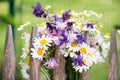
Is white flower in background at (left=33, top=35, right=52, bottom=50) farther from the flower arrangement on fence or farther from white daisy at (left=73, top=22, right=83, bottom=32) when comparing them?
white daisy at (left=73, top=22, right=83, bottom=32)

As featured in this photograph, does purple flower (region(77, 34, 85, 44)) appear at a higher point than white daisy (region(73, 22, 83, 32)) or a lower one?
lower

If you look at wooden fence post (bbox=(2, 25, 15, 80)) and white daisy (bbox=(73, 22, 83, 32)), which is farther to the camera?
wooden fence post (bbox=(2, 25, 15, 80))

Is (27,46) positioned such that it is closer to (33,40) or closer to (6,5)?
(33,40)

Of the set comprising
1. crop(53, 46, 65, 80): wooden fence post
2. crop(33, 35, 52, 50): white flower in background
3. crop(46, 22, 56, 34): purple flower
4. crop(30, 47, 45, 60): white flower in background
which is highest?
crop(46, 22, 56, 34): purple flower

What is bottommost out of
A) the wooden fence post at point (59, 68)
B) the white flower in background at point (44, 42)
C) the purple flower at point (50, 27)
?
the wooden fence post at point (59, 68)

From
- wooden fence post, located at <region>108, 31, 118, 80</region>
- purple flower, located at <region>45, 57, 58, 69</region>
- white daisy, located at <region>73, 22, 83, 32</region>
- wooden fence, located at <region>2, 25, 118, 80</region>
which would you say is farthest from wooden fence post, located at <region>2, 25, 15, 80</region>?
wooden fence post, located at <region>108, 31, 118, 80</region>

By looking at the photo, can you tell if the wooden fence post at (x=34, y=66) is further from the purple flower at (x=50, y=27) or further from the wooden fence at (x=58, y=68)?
the purple flower at (x=50, y=27)

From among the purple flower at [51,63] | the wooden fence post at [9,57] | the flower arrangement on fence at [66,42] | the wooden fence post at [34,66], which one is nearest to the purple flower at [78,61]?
the flower arrangement on fence at [66,42]

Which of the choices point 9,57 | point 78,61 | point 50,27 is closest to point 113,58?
point 78,61
